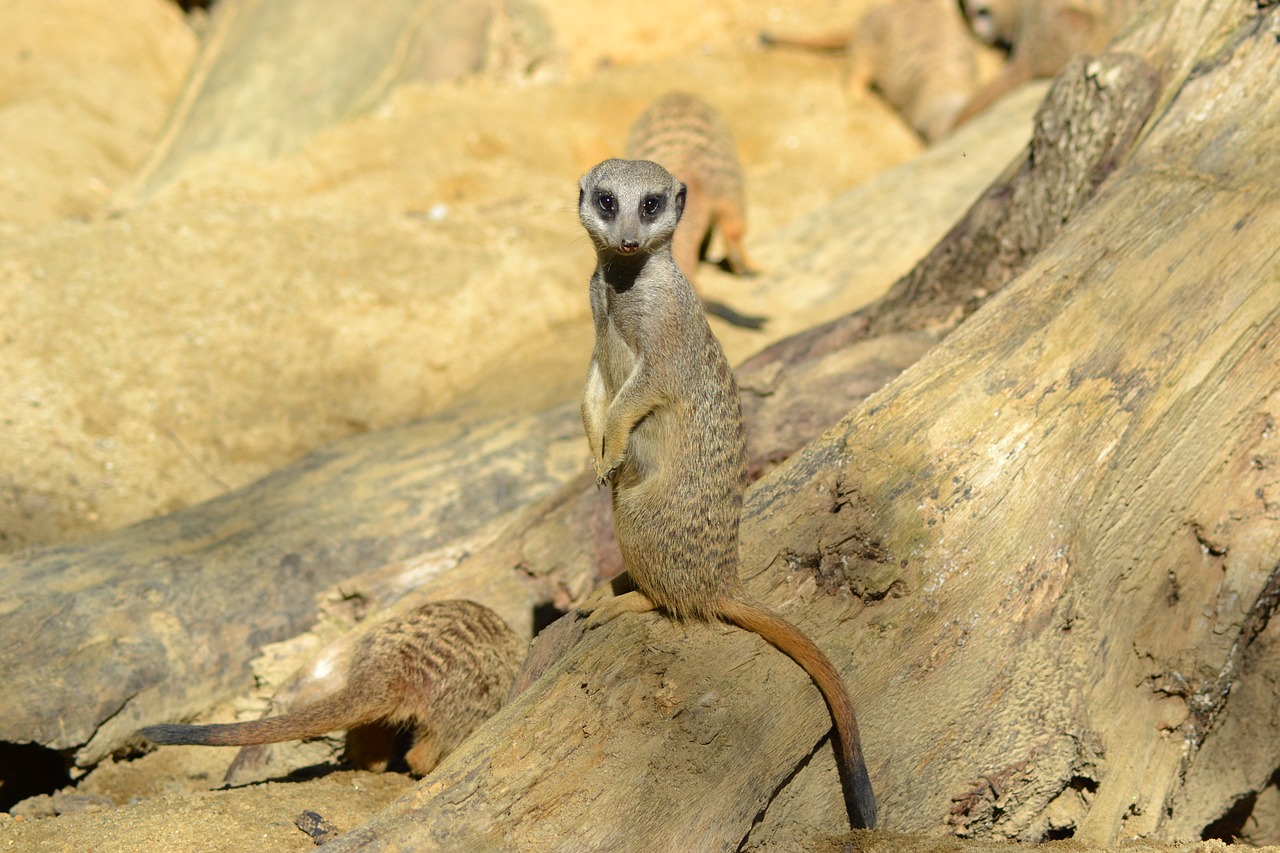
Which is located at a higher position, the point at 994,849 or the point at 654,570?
the point at 654,570

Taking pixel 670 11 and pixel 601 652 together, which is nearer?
pixel 601 652

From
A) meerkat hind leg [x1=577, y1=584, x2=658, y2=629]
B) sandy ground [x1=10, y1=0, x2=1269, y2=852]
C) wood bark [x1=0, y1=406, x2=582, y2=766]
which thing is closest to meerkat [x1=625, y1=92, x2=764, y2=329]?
sandy ground [x1=10, y1=0, x2=1269, y2=852]

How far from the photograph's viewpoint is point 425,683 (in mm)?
2576

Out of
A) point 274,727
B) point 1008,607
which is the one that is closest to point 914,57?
point 1008,607

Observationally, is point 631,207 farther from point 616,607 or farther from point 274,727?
point 274,727

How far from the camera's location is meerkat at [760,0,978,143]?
7.35 meters

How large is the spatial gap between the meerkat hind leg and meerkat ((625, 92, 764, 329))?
2871 mm

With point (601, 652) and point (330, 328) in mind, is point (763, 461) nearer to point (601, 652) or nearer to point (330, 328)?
point (601, 652)

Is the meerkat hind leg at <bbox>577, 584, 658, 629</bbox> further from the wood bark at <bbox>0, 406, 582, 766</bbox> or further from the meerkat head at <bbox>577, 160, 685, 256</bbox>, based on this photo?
the wood bark at <bbox>0, 406, 582, 766</bbox>

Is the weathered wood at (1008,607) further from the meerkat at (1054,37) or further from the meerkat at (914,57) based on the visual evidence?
the meerkat at (914,57)

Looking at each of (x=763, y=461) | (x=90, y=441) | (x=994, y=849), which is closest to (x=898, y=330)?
(x=763, y=461)

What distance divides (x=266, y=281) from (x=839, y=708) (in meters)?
3.93

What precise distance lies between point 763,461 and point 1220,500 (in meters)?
1.23

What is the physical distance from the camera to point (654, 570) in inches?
80.1
